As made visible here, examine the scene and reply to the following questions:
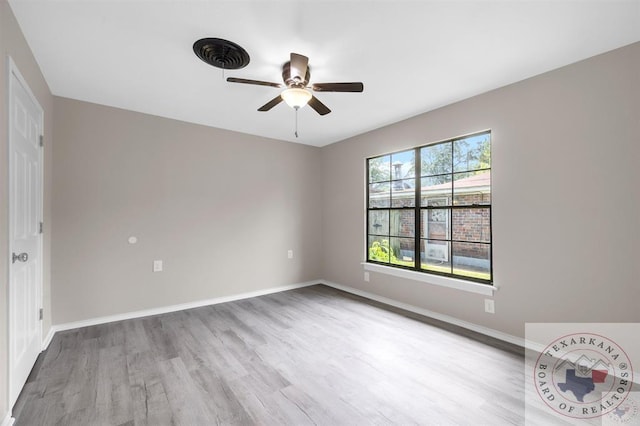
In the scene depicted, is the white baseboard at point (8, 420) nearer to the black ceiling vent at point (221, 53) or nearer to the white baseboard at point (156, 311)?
the white baseboard at point (156, 311)

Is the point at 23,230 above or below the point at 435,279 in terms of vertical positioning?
above

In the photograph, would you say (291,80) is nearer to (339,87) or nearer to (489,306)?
(339,87)

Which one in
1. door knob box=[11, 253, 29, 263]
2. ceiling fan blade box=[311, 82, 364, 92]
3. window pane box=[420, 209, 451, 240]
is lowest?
door knob box=[11, 253, 29, 263]

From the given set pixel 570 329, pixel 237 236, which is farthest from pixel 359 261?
pixel 570 329

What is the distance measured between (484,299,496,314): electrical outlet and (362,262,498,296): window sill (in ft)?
0.25

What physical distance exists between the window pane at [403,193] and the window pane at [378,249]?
22.8 inches

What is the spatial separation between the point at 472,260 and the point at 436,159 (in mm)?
1280

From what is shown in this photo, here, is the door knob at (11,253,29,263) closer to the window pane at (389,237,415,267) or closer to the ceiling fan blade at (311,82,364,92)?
the ceiling fan blade at (311,82,364,92)

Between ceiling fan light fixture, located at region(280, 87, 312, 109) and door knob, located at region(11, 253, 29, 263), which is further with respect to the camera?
ceiling fan light fixture, located at region(280, 87, 312, 109)

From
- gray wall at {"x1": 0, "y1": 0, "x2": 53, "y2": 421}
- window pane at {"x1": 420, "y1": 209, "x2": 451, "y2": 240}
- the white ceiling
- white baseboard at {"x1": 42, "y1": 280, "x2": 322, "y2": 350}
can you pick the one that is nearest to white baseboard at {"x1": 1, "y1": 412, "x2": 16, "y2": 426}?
gray wall at {"x1": 0, "y1": 0, "x2": 53, "y2": 421}

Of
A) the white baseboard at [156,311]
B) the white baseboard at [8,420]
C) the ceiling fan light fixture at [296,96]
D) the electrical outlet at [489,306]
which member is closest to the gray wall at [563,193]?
the electrical outlet at [489,306]

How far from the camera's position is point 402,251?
3.93 m

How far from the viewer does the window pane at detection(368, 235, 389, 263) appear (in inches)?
164

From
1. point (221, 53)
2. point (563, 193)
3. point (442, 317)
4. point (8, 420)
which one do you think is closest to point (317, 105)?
point (221, 53)
